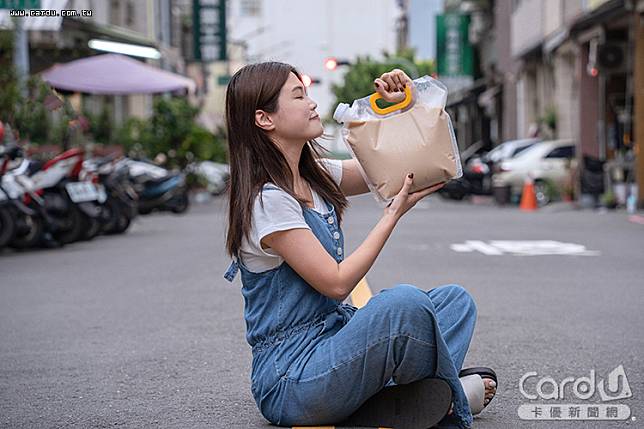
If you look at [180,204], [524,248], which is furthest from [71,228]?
[180,204]

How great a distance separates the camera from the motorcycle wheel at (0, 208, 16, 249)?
1362 centimetres

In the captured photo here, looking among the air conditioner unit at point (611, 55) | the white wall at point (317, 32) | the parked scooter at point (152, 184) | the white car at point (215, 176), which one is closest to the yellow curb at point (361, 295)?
the parked scooter at point (152, 184)

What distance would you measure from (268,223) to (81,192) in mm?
11272

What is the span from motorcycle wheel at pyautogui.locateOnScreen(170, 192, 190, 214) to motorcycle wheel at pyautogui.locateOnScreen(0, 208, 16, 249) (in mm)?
10226

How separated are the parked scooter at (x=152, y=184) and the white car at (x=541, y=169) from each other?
8.48 m

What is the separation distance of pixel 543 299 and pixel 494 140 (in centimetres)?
4162

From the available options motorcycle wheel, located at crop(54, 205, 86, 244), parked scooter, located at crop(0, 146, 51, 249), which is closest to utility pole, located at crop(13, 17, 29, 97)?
motorcycle wheel, located at crop(54, 205, 86, 244)

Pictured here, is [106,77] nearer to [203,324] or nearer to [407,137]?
[203,324]

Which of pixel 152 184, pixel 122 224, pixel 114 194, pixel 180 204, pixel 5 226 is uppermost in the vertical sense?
pixel 114 194

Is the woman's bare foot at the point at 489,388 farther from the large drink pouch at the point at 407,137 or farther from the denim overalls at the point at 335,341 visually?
the large drink pouch at the point at 407,137

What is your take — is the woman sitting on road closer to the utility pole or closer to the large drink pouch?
the large drink pouch

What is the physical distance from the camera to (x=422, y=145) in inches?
162

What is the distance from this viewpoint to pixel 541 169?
2822 centimetres

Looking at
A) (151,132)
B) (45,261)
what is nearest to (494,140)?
(151,132)
